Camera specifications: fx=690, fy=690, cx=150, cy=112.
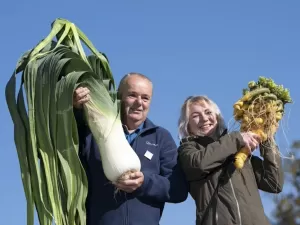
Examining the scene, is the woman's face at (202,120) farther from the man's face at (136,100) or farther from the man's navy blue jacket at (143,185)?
the man's face at (136,100)

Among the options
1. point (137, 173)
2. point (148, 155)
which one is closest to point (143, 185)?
point (137, 173)

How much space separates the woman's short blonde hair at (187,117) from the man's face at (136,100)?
1.19 feet

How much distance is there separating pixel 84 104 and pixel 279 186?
164 cm

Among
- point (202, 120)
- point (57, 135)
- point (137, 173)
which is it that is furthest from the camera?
point (202, 120)

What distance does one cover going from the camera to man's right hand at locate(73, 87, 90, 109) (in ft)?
16.6

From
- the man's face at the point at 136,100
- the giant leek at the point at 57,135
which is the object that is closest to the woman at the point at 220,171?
the man's face at the point at 136,100

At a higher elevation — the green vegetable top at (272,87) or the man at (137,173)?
the green vegetable top at (272,87)

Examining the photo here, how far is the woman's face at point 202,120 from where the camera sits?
5449 mm

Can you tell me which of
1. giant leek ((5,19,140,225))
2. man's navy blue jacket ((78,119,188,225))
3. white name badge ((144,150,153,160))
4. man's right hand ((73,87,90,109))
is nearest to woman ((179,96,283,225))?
man's navy blue jacket ((78,119,188,225))

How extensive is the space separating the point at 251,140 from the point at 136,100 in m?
0.93

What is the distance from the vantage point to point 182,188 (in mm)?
5133

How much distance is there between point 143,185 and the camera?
16.2 feet

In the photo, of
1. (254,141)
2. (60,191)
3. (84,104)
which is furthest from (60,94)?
(254,141)

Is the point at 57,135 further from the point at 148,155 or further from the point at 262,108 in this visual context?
the point at 262,108
